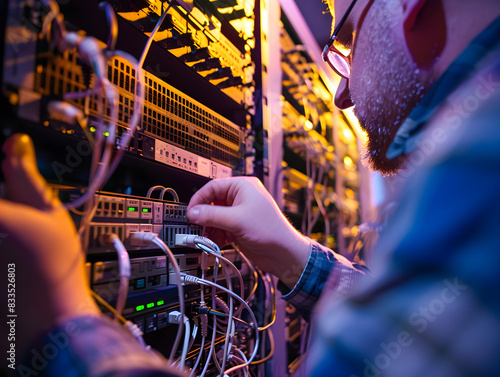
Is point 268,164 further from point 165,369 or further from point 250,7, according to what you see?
point 165,369

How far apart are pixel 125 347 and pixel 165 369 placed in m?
0.05

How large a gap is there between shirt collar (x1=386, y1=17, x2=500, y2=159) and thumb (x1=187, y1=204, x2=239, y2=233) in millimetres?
406

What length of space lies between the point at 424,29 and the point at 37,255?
2.21 feet

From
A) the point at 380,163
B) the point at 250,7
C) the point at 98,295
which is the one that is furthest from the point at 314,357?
the point at 250,7

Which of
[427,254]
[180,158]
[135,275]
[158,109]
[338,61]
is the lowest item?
[135,275]

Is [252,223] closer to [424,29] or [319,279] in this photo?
[319,279]

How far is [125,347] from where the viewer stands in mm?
315

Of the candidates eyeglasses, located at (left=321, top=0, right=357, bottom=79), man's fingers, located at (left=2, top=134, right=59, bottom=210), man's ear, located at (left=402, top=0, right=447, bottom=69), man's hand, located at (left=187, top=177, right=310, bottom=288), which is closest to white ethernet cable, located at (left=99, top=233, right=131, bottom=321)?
man's fingers, located at (left=2, top=134, right=59, bottom=210)

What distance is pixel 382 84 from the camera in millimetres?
655

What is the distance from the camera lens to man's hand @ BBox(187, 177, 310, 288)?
768mm

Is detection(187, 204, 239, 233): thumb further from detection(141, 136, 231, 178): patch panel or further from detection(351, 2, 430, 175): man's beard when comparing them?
detection(351, 2, 430, 175): man's beard

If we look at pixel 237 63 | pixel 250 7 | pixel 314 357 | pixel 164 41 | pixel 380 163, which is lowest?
pixel 314 357

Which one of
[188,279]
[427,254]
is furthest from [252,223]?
[427,254]

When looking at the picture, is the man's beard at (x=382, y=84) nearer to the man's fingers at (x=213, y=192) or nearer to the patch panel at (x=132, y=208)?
the man's fingers at (x=213, y=192)
